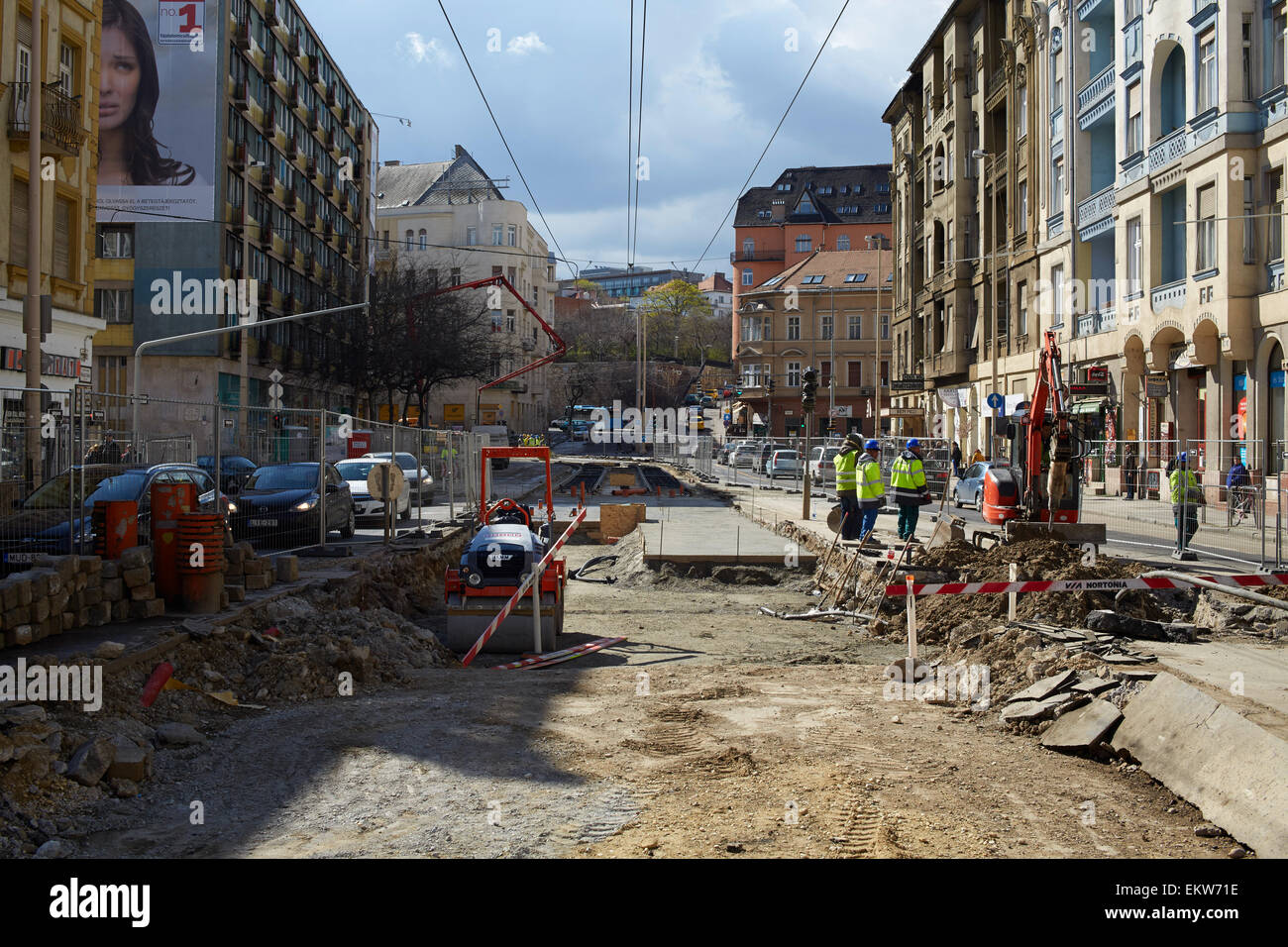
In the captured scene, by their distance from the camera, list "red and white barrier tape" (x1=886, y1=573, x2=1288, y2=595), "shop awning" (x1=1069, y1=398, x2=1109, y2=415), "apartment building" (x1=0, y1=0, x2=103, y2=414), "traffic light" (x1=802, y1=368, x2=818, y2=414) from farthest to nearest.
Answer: "shop awning" (x1=1069, y1=398, x2=1109, y2=415) < "traffic light" (x1=802, y1=368, x2=818, y2=414) < "apartment building" (x1=0, y1=0, x2=103, y2=414) < "red and white barrier tape" (x1=886, y1=573, x2=1288, y2=595)

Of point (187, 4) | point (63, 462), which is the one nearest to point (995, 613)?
point (63, 462)

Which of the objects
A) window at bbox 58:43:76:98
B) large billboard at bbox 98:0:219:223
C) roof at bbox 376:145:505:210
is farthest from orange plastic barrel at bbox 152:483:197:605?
roof at bbox 376:145:505:210

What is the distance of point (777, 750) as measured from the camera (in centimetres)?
730

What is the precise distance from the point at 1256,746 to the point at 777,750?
2809mm

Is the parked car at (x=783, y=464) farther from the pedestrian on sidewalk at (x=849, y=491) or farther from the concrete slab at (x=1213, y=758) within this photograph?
the concrete slab at (x=1213, y=758)

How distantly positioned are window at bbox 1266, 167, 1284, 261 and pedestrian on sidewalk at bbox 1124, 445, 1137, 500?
7.24m

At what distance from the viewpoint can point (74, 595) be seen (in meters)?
9.15

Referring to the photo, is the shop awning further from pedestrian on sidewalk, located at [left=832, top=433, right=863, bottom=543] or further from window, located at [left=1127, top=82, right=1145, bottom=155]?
pedestrian on sidewalk, located at [left=832, top=433, right=863, bottom=543]

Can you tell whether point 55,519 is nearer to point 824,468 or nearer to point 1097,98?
point 824,468

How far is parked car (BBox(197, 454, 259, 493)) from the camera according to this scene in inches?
511

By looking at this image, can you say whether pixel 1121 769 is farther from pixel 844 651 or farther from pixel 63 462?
pixel 63 462

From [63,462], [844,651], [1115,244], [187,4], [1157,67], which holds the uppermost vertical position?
[187,4]

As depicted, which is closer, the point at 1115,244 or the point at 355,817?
the point at 355,817

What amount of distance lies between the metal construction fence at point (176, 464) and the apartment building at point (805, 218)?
82.0 m
